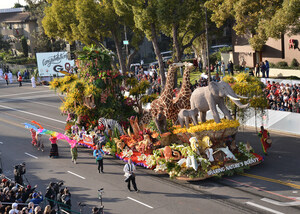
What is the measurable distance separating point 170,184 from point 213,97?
493cm

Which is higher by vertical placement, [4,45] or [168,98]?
[4,45]

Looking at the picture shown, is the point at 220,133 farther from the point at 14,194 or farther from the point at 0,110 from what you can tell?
the point at 0,110

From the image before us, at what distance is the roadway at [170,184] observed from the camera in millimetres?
17734

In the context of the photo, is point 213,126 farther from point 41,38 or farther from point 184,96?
point 41,38

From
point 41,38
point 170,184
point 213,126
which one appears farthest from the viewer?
point 41,38

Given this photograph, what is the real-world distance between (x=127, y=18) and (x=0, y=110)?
1648 cm

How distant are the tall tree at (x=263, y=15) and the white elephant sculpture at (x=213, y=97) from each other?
681cm

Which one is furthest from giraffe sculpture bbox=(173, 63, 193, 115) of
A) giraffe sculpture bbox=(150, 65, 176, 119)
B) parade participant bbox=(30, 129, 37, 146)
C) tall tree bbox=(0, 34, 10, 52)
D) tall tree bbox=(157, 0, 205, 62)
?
tall tree bbox=(0, 34, 10, 52)

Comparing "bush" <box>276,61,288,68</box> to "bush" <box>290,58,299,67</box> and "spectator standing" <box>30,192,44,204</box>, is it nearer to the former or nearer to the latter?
"bush" <box>290,58,299,67</box>

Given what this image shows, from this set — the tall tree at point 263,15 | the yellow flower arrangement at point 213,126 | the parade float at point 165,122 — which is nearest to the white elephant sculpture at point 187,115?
the parade float at point 165,122

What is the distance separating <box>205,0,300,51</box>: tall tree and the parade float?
13.9 ft

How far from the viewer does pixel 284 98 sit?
29625 millimetres

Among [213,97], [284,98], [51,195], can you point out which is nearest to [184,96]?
[213,97]

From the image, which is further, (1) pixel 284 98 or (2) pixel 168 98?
(1) pixel 284 98
